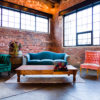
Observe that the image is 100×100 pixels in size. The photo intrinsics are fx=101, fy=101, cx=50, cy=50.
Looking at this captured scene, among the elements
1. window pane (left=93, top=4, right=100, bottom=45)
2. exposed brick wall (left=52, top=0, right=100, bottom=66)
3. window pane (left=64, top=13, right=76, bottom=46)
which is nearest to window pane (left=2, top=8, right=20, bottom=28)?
exposed brick wall (left=52, top=0, right=100, bottom=66)

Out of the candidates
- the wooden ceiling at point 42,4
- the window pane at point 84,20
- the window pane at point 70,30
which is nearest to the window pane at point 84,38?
the window pane at point 84,20

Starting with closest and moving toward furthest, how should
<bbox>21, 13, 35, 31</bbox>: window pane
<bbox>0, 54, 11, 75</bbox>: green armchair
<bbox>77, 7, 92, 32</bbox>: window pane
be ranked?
<bbox>0, 54, 11, 75</bbox>: green armchair → <bbox>77, 7, 92, 32</bbox>: window pane → <bbox>21, 13, 35, 31</bbox>: window pane

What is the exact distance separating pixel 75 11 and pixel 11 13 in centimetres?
373

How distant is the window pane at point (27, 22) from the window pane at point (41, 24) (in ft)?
1.19

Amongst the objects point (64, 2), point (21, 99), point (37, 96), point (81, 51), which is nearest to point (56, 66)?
point (37, 96)

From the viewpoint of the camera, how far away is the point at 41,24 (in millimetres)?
7008

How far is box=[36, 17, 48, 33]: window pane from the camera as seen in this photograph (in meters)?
6.81

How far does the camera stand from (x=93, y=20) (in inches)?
204

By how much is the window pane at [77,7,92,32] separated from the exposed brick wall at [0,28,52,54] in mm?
2310

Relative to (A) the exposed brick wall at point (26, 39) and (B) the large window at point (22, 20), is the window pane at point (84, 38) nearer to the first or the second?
(A) the exposed brick wall at point (26, 39)

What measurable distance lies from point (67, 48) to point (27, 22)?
9.83 feet

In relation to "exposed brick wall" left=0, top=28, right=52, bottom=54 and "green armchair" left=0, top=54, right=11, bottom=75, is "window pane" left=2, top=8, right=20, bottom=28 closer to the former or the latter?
"exposed brick wall" left=0, top=28, right=52, bottom=54

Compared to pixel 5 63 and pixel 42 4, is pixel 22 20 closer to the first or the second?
pixel 42 4

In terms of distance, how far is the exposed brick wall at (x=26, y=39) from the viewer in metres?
5.38
